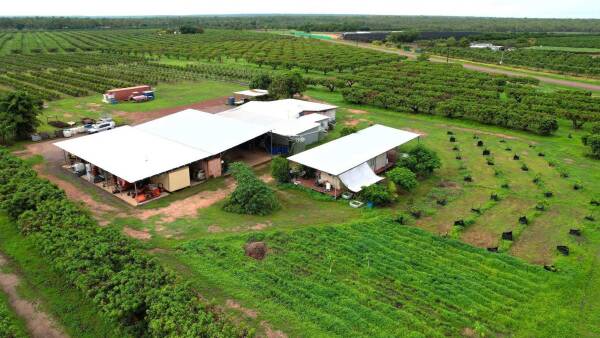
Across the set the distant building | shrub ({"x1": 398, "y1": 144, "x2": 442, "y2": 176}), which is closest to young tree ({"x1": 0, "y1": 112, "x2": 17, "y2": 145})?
shrub ({"x1": 398, "y1": 144, "x2": 442, "y2": 176})

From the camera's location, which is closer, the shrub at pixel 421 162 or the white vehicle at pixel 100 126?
the shrub at pixel 421 162

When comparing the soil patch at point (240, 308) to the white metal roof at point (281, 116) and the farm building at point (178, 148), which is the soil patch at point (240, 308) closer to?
the farm building at point (178, 148)

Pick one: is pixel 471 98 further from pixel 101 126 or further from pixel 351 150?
pixel 101 126

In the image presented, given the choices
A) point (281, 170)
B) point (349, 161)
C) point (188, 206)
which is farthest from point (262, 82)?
point (188, 206)

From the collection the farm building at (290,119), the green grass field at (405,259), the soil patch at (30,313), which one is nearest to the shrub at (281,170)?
the green grass field at (405,259)

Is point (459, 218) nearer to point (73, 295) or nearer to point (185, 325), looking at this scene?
point (185, 325)
